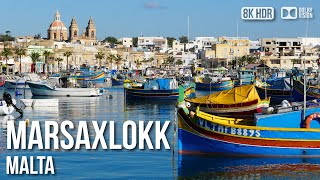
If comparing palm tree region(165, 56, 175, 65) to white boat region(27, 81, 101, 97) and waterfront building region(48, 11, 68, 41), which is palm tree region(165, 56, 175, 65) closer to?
waterfront building region(48, 11, 68, 41)

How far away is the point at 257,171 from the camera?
24062 mm

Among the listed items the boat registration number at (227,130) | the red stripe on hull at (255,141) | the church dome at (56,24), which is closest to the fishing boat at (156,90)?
the red stripe on hull at (255,141)

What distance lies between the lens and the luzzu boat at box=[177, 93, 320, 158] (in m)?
24.8

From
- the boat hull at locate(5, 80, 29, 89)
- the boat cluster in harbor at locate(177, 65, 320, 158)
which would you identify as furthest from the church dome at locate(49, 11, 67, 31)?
the boat cluster in harbor at locate(177, 65, 320, 158)

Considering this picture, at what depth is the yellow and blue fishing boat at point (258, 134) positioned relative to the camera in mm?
24828

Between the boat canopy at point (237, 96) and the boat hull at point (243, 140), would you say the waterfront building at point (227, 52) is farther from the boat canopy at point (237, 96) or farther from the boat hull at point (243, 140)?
the boat hull at point (243, 140)

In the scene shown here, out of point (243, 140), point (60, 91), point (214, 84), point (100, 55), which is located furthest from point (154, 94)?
point (100, 55)

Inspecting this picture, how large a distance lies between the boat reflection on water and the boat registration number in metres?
0.96

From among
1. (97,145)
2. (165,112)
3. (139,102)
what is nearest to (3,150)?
(97,145)

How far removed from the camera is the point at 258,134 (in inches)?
981

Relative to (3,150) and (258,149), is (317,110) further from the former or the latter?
(3,150)

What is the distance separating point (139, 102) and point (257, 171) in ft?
123

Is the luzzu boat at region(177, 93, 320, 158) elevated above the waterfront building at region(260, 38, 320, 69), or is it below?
below

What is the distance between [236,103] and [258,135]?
1187 cm
